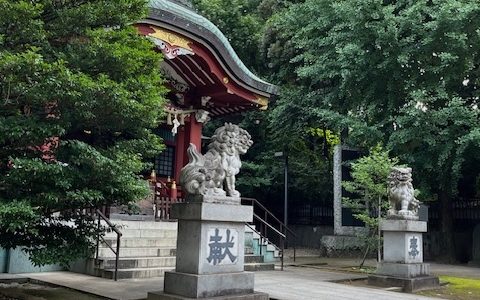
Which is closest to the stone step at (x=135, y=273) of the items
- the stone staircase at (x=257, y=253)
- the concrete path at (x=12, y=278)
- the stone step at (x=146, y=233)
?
the stone step at (x=146, y=233)

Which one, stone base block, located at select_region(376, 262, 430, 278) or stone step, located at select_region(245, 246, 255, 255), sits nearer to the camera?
stone base block, located at select_region(376, 262, 430, 278)

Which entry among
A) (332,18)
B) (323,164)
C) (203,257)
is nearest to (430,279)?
(203,257)

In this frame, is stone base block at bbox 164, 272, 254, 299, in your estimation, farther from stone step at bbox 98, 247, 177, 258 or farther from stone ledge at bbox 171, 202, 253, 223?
stone step at bbox 98, 247, 177, 258

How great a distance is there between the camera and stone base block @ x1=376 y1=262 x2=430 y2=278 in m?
10.4

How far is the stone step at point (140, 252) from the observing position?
10.3 metres

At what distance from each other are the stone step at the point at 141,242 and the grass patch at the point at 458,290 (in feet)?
18.6

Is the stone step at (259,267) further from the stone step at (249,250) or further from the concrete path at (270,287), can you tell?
the concrete path at (270,287)

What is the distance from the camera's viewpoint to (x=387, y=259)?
10.8 meters

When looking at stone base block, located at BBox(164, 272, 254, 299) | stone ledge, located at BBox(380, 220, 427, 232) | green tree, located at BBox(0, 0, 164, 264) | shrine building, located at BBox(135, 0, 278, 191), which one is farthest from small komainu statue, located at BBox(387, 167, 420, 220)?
green tree, located at BBox(0, 0, 164, 264)

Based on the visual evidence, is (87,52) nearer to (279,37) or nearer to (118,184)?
(118,184)

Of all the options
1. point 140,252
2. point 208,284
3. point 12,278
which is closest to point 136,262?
point 140,252

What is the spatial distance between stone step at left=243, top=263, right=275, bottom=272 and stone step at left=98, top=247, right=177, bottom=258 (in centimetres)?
188

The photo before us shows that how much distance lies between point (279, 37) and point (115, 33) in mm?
14062

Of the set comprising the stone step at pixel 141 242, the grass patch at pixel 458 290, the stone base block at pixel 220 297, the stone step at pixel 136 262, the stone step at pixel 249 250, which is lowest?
the grass patch at pixel 458 290
